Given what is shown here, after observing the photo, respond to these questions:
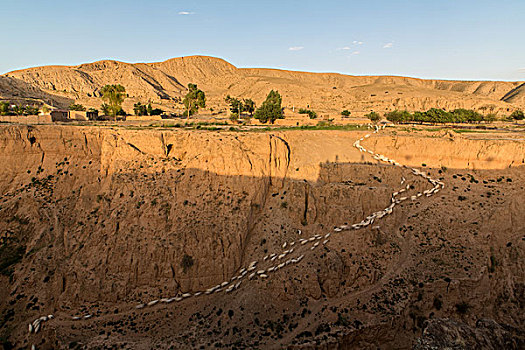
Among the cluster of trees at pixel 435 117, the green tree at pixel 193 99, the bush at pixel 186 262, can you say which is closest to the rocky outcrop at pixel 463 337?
the bush at pixel 186 262

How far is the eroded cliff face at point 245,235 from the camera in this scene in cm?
1878

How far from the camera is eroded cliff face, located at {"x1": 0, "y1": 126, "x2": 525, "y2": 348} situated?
739 inches

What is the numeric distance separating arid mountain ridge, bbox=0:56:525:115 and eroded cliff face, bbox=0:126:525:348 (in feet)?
163

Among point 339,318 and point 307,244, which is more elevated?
point 307,244

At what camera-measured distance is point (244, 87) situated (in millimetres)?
112938

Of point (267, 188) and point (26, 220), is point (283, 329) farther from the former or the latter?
point (26, 220)

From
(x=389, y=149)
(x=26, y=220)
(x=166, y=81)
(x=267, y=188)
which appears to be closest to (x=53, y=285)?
(x=26, y=220)

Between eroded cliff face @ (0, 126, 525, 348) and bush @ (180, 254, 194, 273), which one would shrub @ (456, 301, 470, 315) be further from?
bush @ (180, 254, 194, 273)

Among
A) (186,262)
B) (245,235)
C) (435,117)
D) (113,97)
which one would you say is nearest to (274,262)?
(245,235)

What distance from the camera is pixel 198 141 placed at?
87.9ft

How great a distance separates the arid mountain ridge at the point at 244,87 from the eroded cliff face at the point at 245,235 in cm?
4972

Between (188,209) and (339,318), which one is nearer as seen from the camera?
(339,318)

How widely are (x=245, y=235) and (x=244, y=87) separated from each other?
97.9m

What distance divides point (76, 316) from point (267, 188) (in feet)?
56.4
